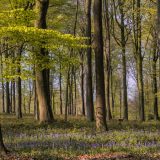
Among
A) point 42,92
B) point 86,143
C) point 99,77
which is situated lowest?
point 86,143

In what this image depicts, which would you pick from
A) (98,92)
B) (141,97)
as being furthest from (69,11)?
(98,92)

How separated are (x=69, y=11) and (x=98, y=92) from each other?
69.5 feet

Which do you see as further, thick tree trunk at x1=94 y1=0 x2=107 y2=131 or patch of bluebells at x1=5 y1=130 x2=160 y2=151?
thick tree trunk at x1=94 y1=0 x2=107 y2=131

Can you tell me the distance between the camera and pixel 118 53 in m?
45.4

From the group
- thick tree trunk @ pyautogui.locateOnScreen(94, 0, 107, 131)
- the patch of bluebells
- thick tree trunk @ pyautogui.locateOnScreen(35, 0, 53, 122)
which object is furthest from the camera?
thick tree trunk @ pyautogui.locateOnScreen(35, 0, 53, 122)

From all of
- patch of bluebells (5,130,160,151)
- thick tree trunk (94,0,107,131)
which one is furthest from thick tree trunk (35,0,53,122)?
patch of bluebells (5,130,160,151)

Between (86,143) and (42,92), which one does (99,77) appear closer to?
(86,143)

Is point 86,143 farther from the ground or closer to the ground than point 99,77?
closer to the ground

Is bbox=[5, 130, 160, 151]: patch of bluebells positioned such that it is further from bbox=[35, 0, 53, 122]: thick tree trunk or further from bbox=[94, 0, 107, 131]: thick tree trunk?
bbox=[35, 0, 53, 122]: thick tree trunk

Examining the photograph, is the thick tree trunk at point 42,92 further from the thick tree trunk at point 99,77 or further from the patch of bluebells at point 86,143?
the patch of bluebells at point 86,143

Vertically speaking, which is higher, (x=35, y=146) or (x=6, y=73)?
(x=6, y=73)

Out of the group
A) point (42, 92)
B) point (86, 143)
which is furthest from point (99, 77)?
point (42, 92)

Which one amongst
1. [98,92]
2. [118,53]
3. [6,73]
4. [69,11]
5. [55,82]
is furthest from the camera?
[55,82]

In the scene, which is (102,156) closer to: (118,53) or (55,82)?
(118,53)
